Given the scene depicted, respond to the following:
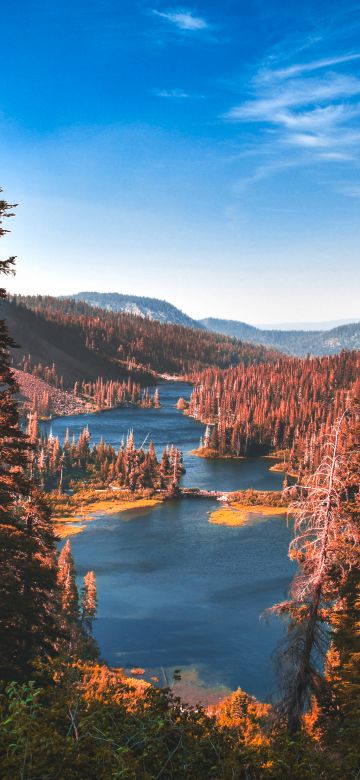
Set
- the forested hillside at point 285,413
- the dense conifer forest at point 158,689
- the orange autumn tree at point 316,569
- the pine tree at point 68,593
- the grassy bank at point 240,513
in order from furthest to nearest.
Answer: the forested hillside at point 285,413 < the grassy bank at point 240,513 < the pine tree at point 68,593 < the orange autumn tree at point 316,569 < the dense conifer forest at point 158,689

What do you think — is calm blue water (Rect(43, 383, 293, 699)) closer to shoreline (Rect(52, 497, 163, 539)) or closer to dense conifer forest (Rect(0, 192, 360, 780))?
shoreline (Rect(52, 497, 163, 539))

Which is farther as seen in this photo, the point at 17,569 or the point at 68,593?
the point at 68,593

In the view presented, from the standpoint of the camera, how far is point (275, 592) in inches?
2248

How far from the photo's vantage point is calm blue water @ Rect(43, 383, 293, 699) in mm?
43156

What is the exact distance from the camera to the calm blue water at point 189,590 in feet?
142

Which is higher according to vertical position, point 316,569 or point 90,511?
point 316,569

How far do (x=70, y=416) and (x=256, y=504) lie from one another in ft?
387

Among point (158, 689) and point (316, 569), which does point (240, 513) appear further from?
point (158, 689)

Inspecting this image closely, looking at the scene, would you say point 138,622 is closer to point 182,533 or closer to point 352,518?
point 182,533

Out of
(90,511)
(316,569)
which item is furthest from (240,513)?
(316,569)

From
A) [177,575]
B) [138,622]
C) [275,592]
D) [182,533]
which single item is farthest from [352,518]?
[182,533]

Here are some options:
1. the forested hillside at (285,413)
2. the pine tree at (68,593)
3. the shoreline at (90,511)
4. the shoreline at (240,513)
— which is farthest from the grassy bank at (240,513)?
the pine tree at (68,593)

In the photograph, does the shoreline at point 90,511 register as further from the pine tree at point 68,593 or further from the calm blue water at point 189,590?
the pine tree at point 68,593

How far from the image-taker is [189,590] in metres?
58.1
